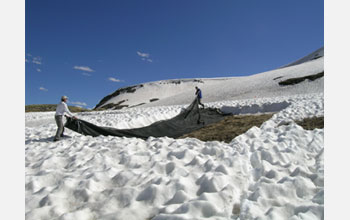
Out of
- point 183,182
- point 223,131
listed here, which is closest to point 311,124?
point 223,131

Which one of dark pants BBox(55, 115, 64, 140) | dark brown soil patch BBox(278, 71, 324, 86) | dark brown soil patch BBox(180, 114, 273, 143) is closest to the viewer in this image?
dark brown soil patch BBox(180, 114, 273, 143)

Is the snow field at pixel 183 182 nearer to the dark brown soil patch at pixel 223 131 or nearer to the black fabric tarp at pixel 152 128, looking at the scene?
the dark brown soil patch at pixel 223 131

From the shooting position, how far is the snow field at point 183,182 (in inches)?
108

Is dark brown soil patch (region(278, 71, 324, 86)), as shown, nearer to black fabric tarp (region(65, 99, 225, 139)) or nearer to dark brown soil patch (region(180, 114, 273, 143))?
black fabric tarp (region(65, 99, 225, 139))

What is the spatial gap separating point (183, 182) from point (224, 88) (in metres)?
35.5

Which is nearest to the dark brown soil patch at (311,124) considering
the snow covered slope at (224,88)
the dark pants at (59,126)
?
the dark pants at (59,126)

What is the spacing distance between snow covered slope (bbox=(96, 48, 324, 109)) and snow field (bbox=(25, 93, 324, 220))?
23.7 metres

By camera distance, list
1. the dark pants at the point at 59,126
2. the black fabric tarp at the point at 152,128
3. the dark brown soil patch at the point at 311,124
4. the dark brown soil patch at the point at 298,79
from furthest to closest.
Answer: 1. the dark brown soil patch at the point at 298,79
2. the black fabric tarp at the point at 152,128
3. the dark pants at the point at 59,126
4. the dark brown soil patch at the point at 311,124

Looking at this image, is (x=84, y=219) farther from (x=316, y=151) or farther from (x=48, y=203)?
(x=316, y=151)

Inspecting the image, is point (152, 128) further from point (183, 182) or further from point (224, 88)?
point (224, 88)

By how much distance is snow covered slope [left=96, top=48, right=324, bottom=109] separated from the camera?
27.9 metres

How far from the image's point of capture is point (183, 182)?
133 inches

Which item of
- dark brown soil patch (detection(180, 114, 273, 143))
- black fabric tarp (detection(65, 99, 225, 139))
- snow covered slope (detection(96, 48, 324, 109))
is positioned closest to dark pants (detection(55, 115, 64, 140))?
black fabric tarp (detection(65, 99, 225, 139))

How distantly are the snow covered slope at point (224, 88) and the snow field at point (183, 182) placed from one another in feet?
77.6
